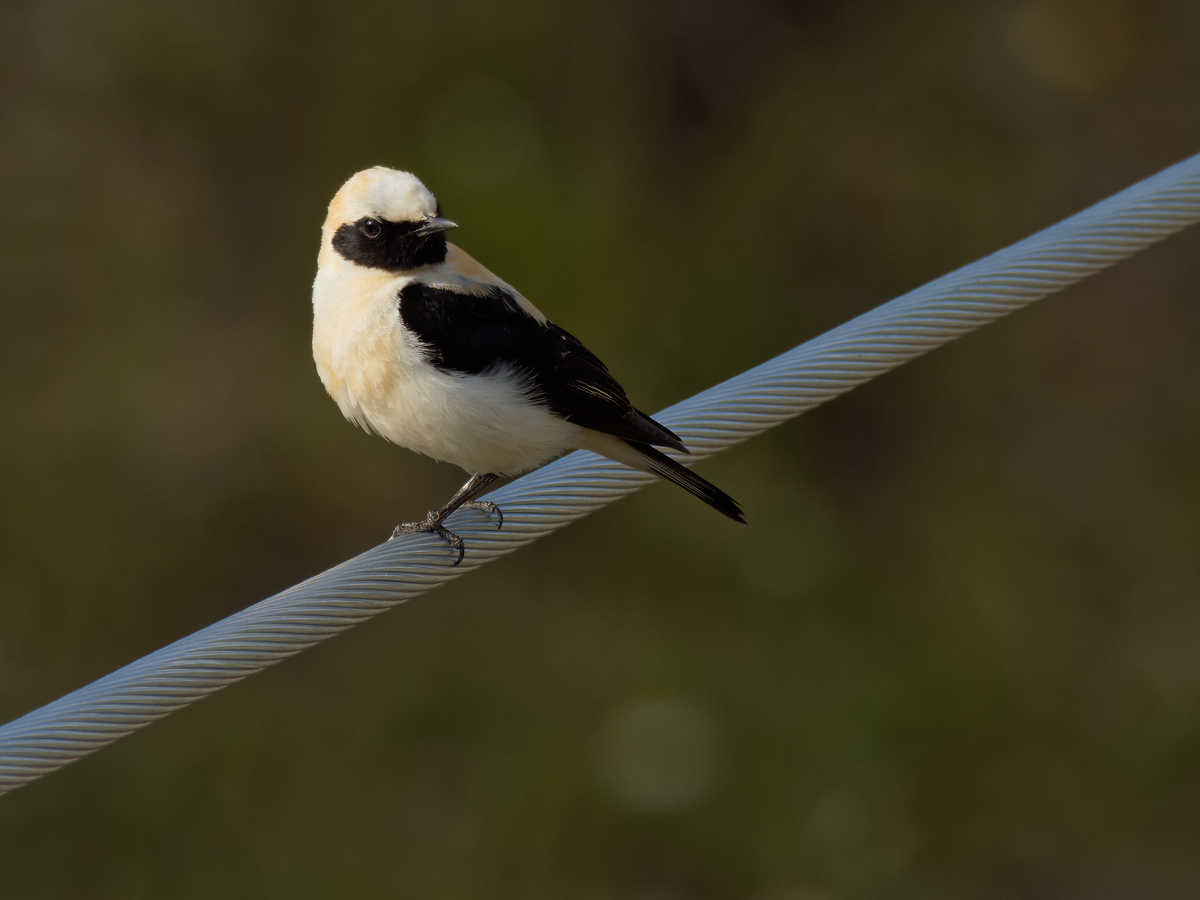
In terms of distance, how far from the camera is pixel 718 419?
3.44 meters

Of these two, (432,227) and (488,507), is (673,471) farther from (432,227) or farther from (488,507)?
(432,227)

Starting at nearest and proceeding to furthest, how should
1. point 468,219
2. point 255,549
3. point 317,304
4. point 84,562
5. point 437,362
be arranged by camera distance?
point 437,362, point 317,304, point 468,219, point 84,562, point 255,549

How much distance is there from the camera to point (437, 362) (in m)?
4.01

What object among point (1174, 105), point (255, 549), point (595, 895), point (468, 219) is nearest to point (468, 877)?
point (595, 895)

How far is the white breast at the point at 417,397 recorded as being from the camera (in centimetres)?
399

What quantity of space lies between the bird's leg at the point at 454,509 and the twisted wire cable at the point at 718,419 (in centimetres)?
4

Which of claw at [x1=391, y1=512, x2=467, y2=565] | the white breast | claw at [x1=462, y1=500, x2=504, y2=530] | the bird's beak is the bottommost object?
claw at [x1=391, y1=512, x2=467, y2=565]

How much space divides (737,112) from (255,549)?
496 cm

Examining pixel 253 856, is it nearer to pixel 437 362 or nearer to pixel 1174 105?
pixel 437 362

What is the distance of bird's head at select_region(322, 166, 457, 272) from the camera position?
4348mm

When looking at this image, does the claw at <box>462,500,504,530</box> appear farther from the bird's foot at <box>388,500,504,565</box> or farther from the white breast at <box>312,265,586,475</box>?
the white breast at <box>312,265,586,475</box>

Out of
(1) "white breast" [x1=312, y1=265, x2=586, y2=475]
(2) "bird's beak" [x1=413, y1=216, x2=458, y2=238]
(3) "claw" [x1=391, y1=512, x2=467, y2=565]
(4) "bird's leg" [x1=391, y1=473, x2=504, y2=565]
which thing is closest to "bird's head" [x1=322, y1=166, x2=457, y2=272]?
(2) "bird's beak" [x1=413, y1=216, x2=458, y2=238]

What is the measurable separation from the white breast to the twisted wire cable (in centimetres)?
35

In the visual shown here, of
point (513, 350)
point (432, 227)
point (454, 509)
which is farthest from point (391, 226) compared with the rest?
point (454, 509)
